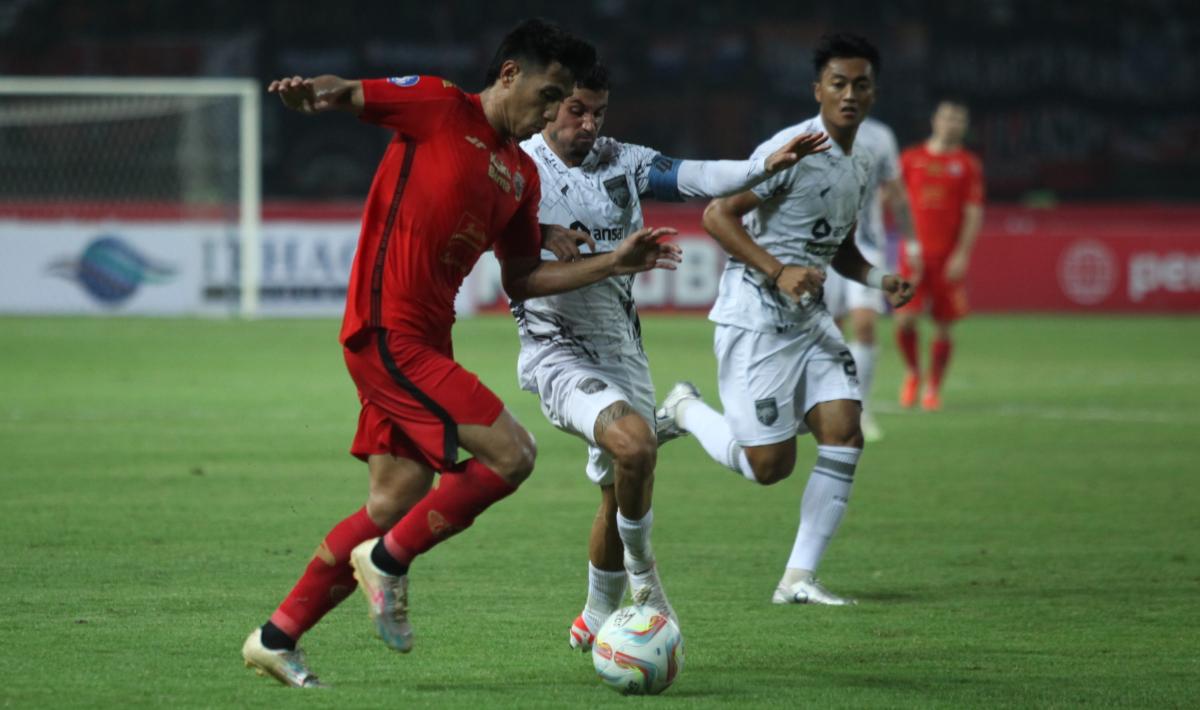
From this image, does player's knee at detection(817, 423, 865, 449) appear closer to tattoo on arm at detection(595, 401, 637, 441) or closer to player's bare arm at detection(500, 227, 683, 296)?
tattoo on arm at detection(595, 401, 637, 441)


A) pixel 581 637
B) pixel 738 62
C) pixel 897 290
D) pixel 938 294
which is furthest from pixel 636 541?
pixel 738 62

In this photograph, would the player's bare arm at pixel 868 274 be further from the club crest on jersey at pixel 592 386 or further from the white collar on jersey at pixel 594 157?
the club crest on jersey at pixel 592 386

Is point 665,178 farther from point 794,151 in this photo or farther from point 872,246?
point 872,246

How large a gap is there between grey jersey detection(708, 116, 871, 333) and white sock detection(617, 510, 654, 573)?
4.82 ft

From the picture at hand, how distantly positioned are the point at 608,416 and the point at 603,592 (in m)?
0.66

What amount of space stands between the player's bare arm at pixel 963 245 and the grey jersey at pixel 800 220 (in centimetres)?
667

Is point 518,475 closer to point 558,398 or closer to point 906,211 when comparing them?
point 558,398

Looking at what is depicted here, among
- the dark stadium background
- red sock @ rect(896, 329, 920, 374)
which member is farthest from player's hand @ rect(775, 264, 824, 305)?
the dark stadium background

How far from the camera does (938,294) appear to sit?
13.7 m

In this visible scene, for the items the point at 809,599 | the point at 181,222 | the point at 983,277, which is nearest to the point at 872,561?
the point at 809,599

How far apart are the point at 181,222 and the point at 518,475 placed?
16576mm

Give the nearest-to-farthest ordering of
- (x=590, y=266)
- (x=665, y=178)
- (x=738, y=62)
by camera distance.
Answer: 1. (x=590, y=266)
2. (x=665, y=178)
3. (x=738, y=62)

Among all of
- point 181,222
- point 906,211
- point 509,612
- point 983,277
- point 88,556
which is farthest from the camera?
point 983,277

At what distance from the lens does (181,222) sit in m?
20.7
